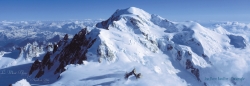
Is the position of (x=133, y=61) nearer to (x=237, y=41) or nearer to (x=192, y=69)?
(x=192, y=69)

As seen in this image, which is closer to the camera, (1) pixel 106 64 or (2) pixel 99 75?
(2) pixel 99 75

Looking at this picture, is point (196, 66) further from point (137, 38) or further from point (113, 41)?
point (113, 41)

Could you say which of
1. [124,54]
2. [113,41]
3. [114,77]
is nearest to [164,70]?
[124,54]

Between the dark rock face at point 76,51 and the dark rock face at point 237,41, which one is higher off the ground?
the dark rock face at point 237,41

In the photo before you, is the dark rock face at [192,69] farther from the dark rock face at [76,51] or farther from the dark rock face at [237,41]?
the dark rock face at [237,41]

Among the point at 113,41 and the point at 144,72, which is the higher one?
the point at 113,41

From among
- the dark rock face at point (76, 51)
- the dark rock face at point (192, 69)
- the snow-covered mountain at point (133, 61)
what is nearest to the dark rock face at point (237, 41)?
the snow-covered mountain at point (133, 61)

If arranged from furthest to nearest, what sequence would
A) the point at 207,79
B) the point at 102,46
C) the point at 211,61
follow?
the point at 211,61 → the point at 207,79 → the point at 102,46

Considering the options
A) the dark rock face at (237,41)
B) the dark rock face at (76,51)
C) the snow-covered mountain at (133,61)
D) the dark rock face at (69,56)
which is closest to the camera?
the snow-covered mountain at (133,61)
